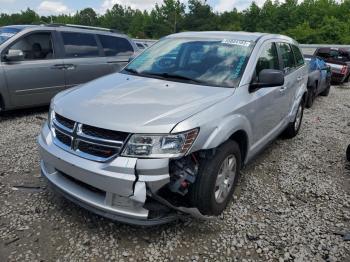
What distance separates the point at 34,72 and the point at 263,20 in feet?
180

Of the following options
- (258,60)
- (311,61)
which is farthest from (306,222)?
(311,61)

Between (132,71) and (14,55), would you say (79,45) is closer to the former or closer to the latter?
(14,55)

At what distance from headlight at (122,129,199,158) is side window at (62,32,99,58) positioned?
4.79 m

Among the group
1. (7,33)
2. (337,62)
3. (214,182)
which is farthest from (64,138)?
(337,62)

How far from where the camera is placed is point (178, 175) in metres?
2.80

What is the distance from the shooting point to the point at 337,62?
12.9m

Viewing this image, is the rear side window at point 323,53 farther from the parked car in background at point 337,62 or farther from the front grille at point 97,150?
the front grille at point 97,150

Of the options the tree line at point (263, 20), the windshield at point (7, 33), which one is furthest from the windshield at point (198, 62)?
the tree line at point (263, 20)

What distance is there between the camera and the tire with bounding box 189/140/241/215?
2818mm

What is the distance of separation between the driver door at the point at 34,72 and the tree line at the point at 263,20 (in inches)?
1454

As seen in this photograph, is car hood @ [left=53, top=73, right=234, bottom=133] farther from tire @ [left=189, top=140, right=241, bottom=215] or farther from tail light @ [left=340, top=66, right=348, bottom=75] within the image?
tail light @ [left=340, top=66, right=348, bottom=75]

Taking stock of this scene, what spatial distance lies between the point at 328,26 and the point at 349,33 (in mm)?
2818

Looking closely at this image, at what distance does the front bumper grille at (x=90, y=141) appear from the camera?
8.57 feet

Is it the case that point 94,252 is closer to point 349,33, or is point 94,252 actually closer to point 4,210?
point 4,210
